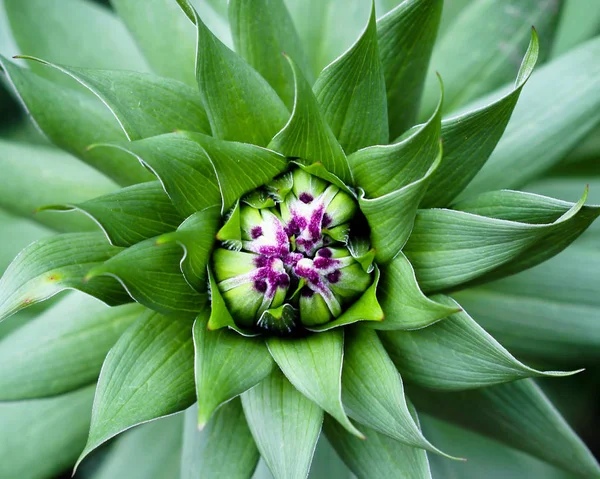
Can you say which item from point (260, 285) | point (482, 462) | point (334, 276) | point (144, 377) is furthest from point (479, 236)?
point (482, 462)

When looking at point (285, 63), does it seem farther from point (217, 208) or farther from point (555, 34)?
point (555, 34)

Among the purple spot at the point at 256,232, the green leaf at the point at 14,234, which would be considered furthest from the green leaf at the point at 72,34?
the purple spot at the point at 256,232

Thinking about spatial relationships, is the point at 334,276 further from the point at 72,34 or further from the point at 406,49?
the point at 72,34

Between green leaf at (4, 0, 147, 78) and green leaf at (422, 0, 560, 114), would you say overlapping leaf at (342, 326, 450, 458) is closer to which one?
green leaf at (422, 0, 560, 114)

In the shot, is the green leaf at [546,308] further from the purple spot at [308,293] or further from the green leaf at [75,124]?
the green leaf at [75,124]

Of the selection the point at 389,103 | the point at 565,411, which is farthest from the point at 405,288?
the point at 565,411

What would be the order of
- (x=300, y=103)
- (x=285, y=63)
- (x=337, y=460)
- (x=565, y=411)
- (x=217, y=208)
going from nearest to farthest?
(x=300, y=103) < (x=217, y=208) < (x=285, y=63) < (x=337, y=460) < (x=565, y=411)
